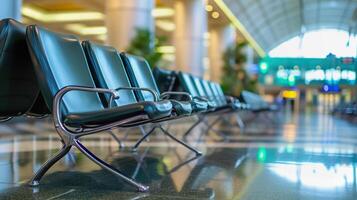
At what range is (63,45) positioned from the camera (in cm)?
318

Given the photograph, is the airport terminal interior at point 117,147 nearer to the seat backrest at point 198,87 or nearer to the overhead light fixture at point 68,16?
the seat backrest at point 198,87

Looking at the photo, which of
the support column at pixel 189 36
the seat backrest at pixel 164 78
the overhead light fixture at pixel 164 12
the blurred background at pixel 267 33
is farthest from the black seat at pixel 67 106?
the overhead light fixture at pixel 164 12

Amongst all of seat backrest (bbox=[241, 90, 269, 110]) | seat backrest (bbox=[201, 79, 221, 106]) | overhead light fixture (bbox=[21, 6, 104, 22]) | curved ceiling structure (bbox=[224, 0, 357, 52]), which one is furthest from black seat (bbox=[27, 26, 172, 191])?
overhead light fixture (bbox=[21, 6, 104, 22])

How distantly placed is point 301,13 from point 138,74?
6042 millimetres

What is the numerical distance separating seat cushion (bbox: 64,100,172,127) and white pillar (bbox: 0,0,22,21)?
3511 millimetres

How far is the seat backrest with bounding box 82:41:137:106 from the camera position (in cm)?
349

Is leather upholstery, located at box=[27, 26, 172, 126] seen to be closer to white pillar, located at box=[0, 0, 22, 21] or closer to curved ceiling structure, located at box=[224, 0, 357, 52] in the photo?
white pillar, located at box=[0, 0, 22, 21]

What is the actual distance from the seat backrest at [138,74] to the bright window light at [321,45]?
17.9 feet

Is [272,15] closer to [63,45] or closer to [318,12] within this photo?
[318,12]

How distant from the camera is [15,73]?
3.00 m

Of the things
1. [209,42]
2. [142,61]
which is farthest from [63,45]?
[209,42]

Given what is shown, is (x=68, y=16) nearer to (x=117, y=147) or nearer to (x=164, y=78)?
(x=164, y=78)

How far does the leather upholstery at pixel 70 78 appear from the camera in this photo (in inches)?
103

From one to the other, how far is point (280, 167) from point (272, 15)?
7.20 meters
